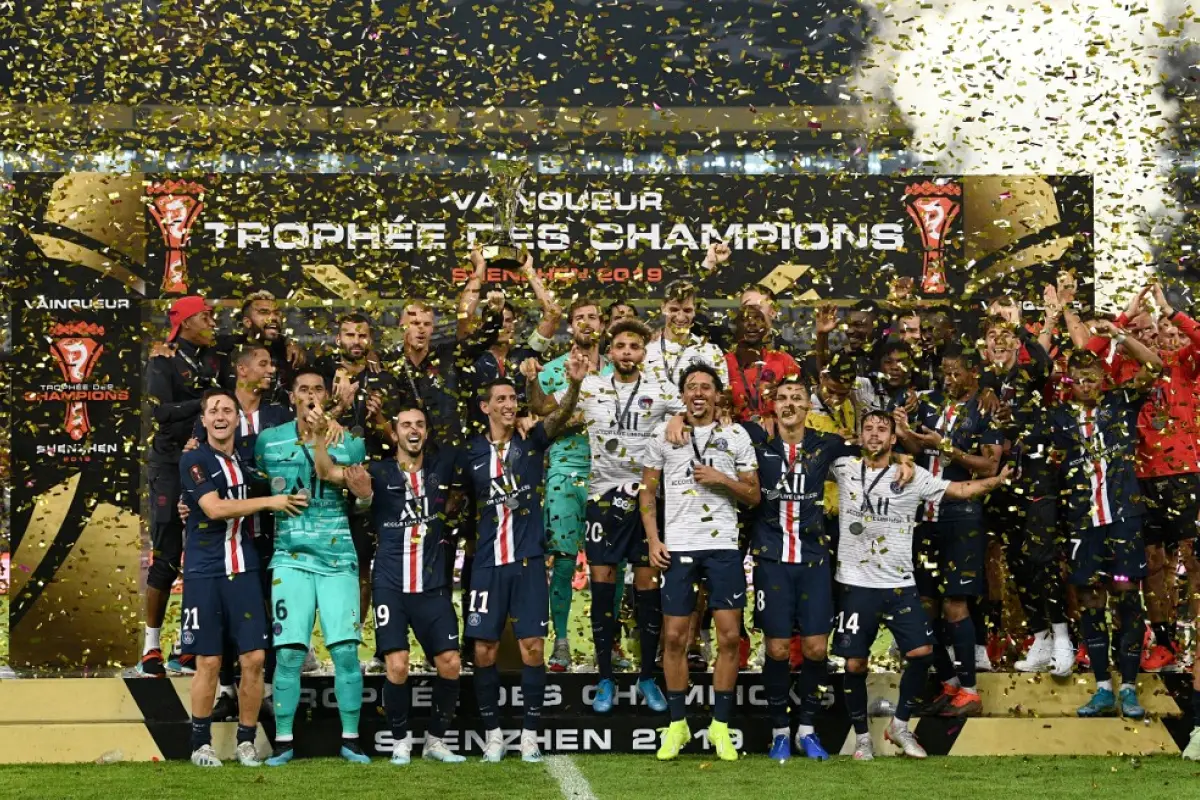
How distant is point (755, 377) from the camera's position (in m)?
8.25

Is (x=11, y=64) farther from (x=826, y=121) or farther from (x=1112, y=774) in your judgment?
(x=1112, y=774)

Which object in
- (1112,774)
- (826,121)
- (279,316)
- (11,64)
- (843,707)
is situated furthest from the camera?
(826,121)

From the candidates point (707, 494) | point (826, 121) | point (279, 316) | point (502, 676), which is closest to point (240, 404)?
point (279, 316)

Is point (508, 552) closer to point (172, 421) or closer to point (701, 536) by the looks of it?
point (701, 536)

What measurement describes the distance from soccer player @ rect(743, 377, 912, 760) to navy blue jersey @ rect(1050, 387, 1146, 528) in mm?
1072

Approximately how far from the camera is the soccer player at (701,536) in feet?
24.0

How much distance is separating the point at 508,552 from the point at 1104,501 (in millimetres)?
3118

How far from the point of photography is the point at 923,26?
824 cm

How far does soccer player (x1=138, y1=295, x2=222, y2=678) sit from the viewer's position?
313 inches

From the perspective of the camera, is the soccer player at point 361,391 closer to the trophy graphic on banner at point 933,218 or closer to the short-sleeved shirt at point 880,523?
the short-sleeved shirt at point 880,523

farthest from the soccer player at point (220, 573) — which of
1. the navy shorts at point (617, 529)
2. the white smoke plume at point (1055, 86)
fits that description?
the white smoke plume at point (1055, 86)

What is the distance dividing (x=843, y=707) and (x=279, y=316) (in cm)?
368

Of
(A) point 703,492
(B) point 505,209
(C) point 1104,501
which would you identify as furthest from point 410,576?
(C) point 1104,501

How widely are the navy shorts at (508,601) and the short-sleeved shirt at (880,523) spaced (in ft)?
5.01
